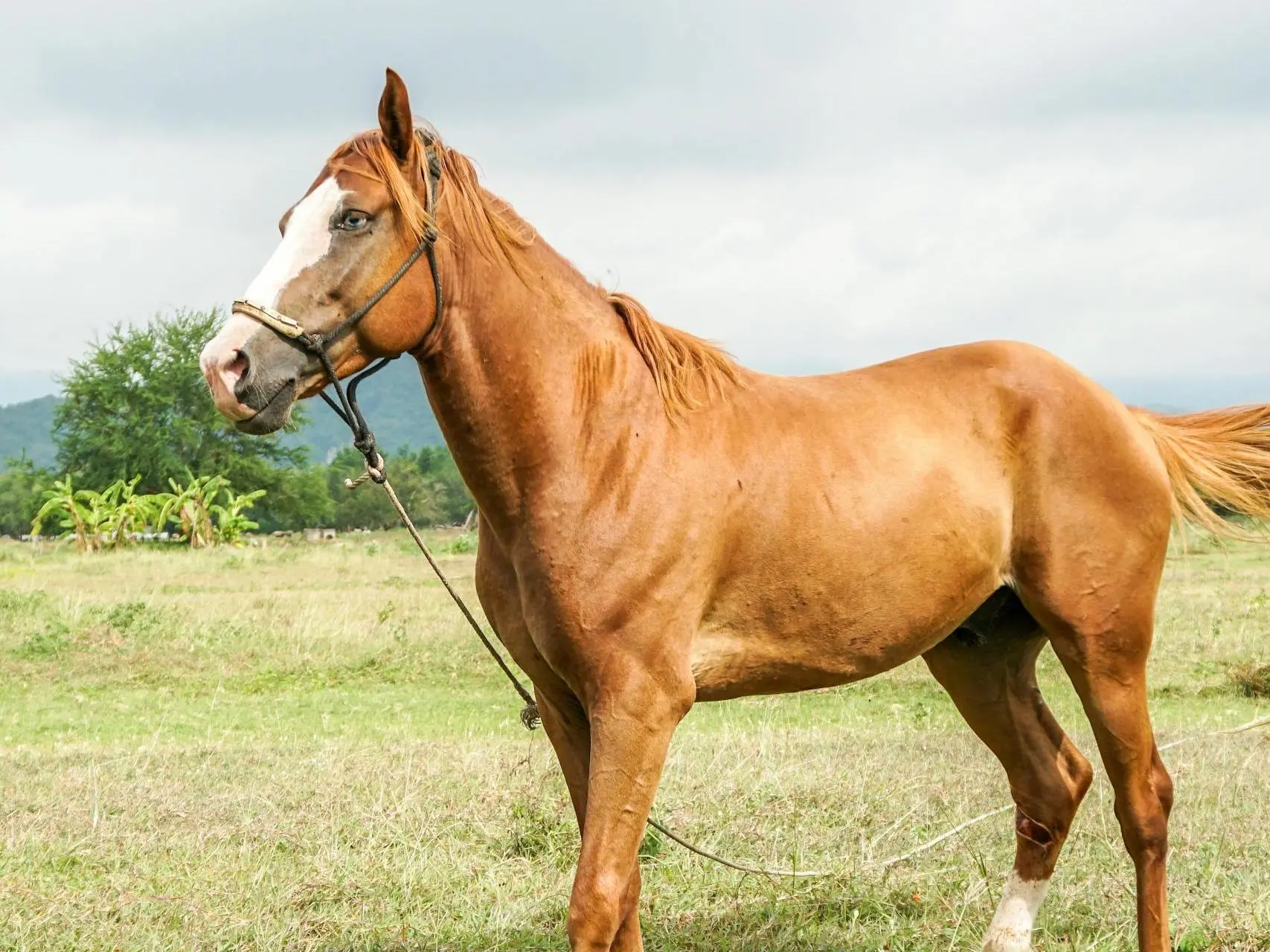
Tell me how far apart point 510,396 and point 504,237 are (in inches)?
19.0

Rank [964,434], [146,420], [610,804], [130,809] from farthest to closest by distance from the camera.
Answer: [146,420], [130,809], [964,434], [610,804]

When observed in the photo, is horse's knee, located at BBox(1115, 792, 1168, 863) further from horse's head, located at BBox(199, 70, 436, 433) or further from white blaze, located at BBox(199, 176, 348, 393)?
white blaze, located at BBox(199, 176, 348, 393)

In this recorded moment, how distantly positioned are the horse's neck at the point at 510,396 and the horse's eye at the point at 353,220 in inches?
12.2

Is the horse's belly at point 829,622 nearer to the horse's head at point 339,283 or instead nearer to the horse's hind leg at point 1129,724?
the horse's hind leg at point 1129,724

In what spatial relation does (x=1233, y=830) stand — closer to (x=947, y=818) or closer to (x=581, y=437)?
(x=947, y=818)

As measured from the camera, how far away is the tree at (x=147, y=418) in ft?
137

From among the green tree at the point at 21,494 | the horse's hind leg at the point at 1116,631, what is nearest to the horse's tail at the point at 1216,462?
the horse's hind leg at the point at 1116,631

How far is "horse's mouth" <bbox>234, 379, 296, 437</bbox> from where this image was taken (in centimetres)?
320

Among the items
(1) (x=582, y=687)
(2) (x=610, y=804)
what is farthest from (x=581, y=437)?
(2) (x=610, y=804)

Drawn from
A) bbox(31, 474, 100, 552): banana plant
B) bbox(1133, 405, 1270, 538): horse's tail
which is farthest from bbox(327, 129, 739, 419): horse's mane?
bbox(31, 474, 100, 552): banana plant

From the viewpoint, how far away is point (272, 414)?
3236 millimetres

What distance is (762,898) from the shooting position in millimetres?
4793

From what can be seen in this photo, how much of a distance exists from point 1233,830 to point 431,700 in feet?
23.6

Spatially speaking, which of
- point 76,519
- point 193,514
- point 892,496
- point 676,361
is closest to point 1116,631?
point 892,496
